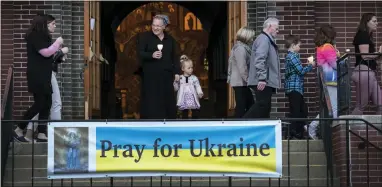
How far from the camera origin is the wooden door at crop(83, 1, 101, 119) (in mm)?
14730

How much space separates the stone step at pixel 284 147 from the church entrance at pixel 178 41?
195 inches

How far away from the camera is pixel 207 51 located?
19.0m

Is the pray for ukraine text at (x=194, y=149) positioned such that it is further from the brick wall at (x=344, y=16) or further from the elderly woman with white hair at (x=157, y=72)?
the brick wall at (x=344, y=16)

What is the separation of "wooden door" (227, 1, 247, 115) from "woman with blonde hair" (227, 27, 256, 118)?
5.76 feet

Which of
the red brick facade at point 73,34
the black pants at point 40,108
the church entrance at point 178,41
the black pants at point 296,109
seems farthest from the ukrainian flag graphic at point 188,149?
the church entrance at point 178,41

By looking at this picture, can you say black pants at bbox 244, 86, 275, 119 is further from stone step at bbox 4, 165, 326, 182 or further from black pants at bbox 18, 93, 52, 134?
black pants at bbox 18, 93, 52, 134

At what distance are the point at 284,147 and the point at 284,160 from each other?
0.24 m

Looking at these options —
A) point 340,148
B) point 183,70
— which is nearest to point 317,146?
point 340,148

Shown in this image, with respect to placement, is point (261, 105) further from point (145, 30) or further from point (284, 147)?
point (145, 30)

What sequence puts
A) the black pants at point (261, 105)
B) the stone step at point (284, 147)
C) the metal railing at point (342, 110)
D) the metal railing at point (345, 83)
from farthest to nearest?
1. the metal railing at point (345, 83)
2. the black pants at point (261, 105)
3. the stone step at point (284, 147)
4. the metal railing at point (342, 110)

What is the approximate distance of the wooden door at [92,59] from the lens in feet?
48.3

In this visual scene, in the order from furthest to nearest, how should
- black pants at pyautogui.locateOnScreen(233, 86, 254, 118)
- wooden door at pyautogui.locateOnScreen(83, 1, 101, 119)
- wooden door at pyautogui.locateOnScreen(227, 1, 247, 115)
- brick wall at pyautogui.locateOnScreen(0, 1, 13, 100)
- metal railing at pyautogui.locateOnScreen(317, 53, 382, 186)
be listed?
wooden door at pyautogui.locateOnScreen(227, 1, 247, 115), brick wall at pyautogui.locateOnScreen(0, 1, 13, 100), wooden door at pyautogui.locateOnScreen(83, 1, 101, 119), black pants at pyautogui.locateOnScreen(233, 86, 254, 118), metal railing at pyautogui.locateOnScreen(317, 53, 382, 186)

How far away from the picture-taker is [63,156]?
36.5ft

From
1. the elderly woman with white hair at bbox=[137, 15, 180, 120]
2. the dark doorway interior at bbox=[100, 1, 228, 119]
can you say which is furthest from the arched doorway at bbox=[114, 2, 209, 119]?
A: the elderly woman with white hair at bbox=[137, 15, 180, 120]
